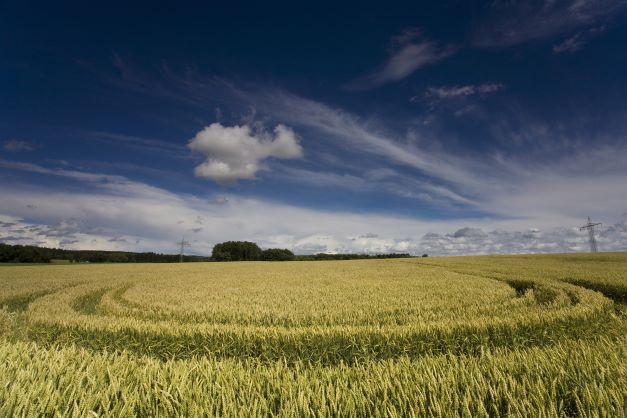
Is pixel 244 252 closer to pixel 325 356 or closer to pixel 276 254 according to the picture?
pixel 276 254

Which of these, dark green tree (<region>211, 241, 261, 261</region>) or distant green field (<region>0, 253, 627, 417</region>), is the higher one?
dark green tree (<region>211, 241, 261, 261</region>)

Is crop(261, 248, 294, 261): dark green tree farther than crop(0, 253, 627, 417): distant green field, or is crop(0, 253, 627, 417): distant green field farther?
crop(261, 248, 294, 261): dark green tree

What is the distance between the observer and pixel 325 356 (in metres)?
7.75

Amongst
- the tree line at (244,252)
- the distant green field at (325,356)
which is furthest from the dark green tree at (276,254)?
the distant green field at (325,356)

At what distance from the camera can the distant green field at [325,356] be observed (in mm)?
2801

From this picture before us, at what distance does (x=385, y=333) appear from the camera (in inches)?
311

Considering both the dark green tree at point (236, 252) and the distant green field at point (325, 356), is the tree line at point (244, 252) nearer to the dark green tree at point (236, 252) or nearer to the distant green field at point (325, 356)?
the dark green tree at point (236, 252)

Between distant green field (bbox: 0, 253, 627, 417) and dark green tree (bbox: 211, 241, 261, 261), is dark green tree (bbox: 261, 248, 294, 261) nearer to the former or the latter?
dark green tree (bbox: 211, 241, 261, 261)

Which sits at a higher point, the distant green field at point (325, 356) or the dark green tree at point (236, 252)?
the dark green tree at point (236, 252)

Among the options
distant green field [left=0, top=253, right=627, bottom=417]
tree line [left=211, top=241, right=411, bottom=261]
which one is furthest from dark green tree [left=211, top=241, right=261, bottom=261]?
distant green field [left=0, top=253, right=627, bottom=417]

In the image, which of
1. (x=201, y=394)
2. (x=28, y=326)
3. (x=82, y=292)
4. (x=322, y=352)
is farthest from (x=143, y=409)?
(x=82, y=292)

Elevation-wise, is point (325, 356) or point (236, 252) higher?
point (236, 252)

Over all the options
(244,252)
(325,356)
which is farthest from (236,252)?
(325,356)

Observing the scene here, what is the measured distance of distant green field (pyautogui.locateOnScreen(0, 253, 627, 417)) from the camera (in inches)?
110
